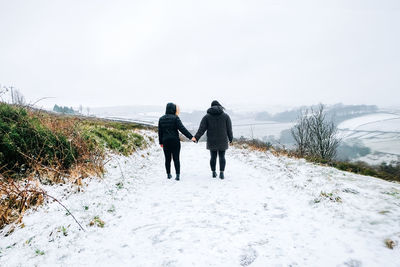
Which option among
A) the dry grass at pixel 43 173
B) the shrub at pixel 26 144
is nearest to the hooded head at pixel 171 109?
the dry grass at pixel 43 173

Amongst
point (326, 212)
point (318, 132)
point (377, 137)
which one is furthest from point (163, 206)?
point (377, 137)

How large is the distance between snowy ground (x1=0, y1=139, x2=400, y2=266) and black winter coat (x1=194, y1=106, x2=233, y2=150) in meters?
1.43

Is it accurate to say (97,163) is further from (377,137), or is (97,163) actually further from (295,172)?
(377,137)

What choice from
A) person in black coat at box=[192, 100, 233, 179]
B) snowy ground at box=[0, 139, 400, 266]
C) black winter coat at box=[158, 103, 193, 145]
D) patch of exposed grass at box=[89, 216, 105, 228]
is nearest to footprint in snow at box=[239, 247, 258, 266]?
snowy ground at box=[0, 139, 400, 266]

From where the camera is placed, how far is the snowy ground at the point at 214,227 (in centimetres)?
254

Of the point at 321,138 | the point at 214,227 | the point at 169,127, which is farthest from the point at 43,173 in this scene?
the point at 321,138

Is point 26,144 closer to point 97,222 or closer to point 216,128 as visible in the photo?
point 97,222

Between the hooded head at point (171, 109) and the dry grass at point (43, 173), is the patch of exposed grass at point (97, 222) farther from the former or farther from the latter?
the hooded head at point (171, 109)

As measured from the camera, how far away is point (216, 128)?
616cm

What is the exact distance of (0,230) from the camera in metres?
2.98

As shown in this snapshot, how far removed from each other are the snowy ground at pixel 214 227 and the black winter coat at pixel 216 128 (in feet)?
4.70

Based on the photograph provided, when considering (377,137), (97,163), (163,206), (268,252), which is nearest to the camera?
(268,252)

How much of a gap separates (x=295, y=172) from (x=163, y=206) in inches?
183

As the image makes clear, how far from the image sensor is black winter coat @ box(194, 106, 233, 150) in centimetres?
610
